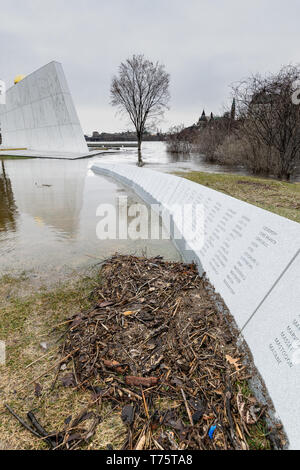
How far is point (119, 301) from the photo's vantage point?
112 inches

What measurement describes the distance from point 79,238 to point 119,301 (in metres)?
2.58

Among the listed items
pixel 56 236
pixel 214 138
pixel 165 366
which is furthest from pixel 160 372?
pixel 214 138

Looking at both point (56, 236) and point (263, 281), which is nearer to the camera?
point (263, 281)

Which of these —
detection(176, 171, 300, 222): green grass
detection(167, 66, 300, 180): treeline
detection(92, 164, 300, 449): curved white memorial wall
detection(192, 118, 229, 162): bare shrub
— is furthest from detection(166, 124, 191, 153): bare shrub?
detection(92, 164, 300, 449): curved white memorial wall

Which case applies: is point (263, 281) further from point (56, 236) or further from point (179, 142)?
point (179, 142)

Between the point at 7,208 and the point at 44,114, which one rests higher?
the point at 44,114

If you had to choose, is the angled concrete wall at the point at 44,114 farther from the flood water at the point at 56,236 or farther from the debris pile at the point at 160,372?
the debris pile at the point at 160,372

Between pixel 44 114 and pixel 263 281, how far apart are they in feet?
112

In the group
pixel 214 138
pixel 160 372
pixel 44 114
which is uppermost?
pixel 44 114

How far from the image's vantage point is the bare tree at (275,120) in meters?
12.1

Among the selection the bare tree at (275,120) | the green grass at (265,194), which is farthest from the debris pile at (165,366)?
the bare tree at (275,120)

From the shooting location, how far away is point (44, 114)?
30.2 m

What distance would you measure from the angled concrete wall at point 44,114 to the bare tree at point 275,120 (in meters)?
19.9
